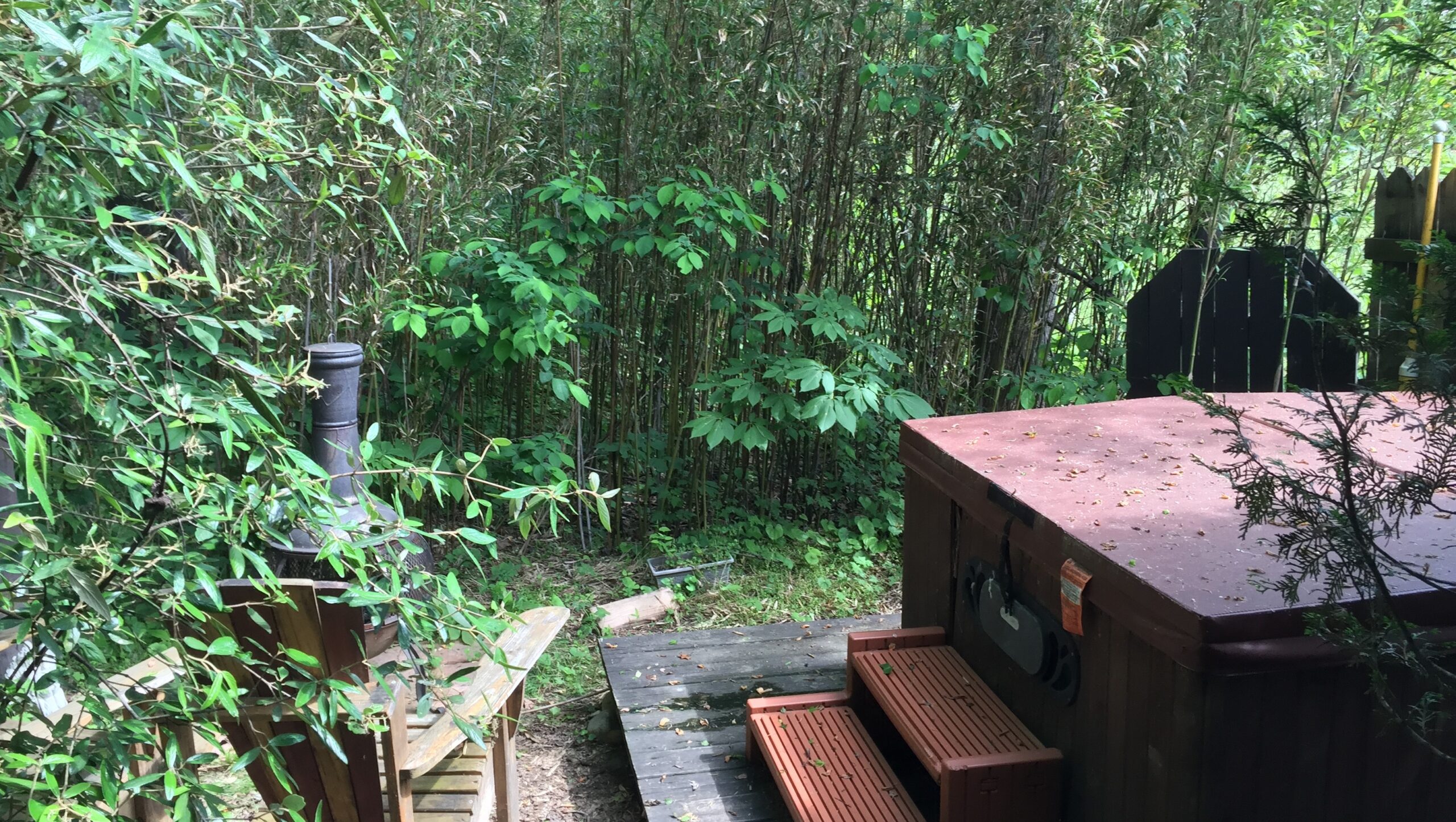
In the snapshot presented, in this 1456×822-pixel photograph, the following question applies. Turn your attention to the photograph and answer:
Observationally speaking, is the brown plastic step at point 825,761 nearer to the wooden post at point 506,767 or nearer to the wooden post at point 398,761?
the wooden post at point 506,767

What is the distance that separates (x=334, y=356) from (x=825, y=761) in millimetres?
1773

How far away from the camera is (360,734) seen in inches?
71.3

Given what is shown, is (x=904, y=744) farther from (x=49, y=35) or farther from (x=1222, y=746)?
(x=49, y=35)

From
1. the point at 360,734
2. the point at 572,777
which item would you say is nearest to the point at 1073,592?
the point at 360,734

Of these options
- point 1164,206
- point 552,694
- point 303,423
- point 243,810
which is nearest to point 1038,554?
point 552,694

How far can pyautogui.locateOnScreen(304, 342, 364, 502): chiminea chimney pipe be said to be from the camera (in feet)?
9.68

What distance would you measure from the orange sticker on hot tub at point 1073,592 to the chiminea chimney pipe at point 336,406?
1994mm

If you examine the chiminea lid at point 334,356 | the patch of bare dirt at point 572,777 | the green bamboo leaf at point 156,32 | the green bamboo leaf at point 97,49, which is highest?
the green bamboo leaf at point 156,32

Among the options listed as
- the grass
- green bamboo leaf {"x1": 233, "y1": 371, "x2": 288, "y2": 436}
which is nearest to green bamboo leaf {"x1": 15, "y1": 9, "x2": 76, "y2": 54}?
green bamboo leaf {"x1": 233, "y1": 371, "x2": 288, "y2": 436}

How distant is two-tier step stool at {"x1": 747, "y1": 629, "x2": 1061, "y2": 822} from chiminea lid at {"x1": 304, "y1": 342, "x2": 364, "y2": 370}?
1.52 meters

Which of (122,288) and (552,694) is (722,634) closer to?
(552,694)

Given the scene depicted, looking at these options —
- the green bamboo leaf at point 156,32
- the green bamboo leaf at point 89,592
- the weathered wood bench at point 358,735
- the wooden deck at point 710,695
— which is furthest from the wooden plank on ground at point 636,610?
the green bamboo leaf at point 156,32

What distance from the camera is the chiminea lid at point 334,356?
2941 mm

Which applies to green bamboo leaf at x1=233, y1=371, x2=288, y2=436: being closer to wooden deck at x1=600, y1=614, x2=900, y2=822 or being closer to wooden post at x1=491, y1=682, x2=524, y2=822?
wooden post at x1=491, y1=682, x2=524, y2=822
